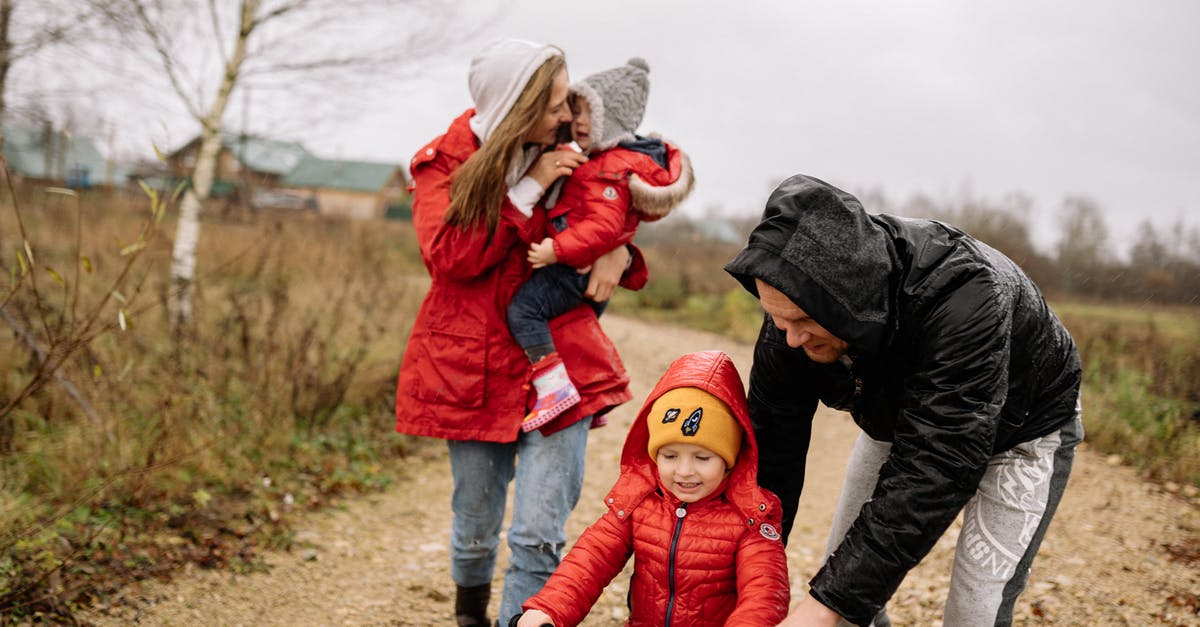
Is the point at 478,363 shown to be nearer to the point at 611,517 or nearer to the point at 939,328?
the point at 611,517

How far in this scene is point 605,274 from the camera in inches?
119

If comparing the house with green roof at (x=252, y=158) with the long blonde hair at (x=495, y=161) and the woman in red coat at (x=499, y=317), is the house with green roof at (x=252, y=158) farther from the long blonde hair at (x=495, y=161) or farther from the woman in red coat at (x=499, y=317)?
the long blonde hair at (x=495, y=161)

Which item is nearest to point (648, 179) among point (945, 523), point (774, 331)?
point (774, 331)

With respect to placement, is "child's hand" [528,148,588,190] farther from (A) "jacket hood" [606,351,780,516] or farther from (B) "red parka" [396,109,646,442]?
(A) "jacket hood" [606,351,780,516]

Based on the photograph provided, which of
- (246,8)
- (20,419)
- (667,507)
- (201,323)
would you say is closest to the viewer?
(667,507)

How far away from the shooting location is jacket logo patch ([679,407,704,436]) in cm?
252

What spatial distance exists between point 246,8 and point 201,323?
3133mm

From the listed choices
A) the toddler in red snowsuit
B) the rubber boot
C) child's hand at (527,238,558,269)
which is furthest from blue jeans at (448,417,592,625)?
child's hand at (527,238,558,269)

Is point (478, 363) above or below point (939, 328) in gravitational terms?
below

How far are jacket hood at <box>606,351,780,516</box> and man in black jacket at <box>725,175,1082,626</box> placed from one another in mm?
266

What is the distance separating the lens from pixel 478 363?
116 inches

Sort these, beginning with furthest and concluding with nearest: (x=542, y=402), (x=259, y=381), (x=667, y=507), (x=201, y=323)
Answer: (x=201, y=323) < (x=259, y=381) < (x=542, y=402) < (x=667, y=507)

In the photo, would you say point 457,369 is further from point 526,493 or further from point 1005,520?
point 1005,520

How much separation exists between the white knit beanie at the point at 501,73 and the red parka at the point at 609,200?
0.34m
